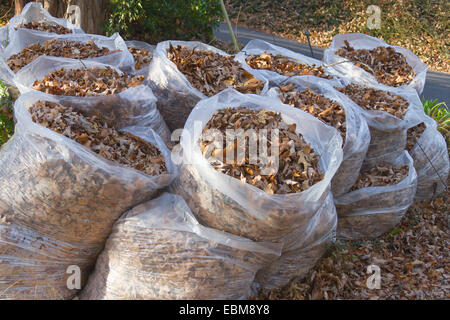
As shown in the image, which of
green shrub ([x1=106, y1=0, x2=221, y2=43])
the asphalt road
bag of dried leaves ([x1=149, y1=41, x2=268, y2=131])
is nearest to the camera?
bag of dried leaves ([x1=149, y1=41, x2=268, y2=131])

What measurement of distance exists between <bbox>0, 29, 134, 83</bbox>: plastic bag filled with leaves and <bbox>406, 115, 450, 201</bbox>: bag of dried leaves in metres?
2.37

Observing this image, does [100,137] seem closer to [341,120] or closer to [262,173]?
[262,173]

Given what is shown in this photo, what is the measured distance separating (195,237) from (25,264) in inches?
35.5

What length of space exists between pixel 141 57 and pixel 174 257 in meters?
2.13

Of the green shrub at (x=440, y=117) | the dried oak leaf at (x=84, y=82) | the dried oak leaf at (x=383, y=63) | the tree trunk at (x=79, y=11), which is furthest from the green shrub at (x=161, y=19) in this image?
the green shrub at (x=440, y=117)

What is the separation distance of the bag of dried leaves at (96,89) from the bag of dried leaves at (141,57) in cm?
42

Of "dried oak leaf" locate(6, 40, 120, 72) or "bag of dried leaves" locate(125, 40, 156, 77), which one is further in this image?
"bag of dried leaves" locate(125, 40, 156, 77)

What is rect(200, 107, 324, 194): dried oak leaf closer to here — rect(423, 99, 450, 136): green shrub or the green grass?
the green grass

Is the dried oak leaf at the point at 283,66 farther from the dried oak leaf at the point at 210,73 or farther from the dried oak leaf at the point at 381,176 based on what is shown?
the dried oak leaf at the point at 381,176

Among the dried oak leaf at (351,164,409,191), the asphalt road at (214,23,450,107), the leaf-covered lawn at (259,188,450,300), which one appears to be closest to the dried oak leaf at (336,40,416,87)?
the dried oak leaf at (351,164,409,191)

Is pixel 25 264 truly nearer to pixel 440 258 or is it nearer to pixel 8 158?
pixel 8 158

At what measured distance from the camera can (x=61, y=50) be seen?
10.9ft

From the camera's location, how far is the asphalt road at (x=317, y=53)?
6792 millimetres

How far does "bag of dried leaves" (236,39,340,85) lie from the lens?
341 cm
